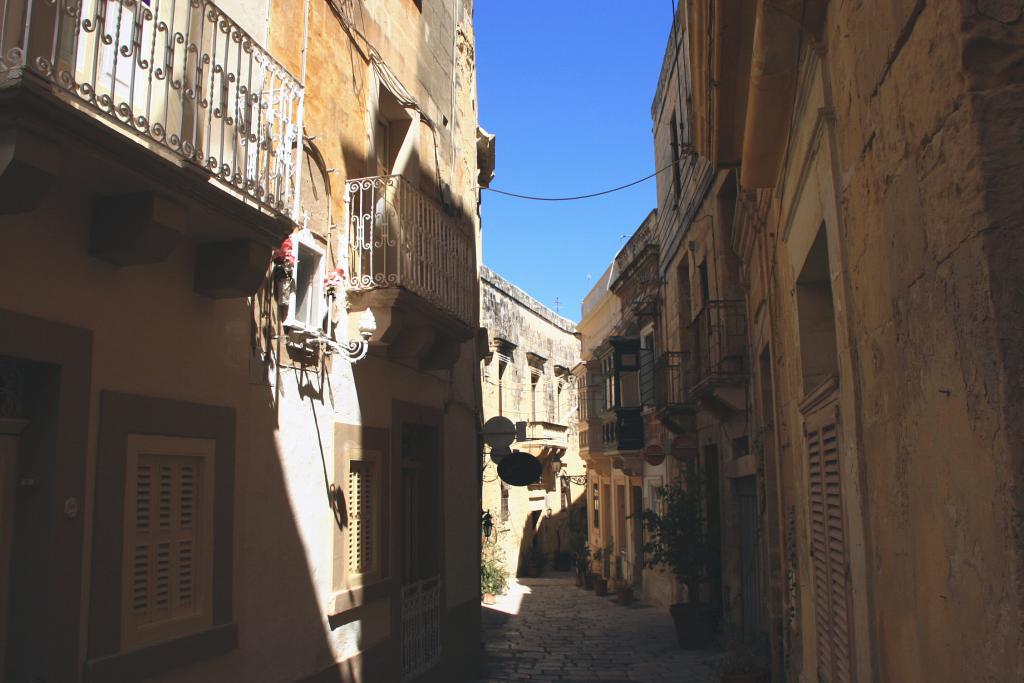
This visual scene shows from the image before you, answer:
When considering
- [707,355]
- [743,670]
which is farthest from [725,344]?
[743,670]

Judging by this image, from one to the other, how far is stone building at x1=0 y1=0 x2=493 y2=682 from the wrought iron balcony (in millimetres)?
4189

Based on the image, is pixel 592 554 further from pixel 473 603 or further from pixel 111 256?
pixel 111 256

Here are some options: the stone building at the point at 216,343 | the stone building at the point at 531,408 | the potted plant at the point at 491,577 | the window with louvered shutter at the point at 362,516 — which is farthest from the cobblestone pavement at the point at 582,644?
the stone building at the point at 531,408

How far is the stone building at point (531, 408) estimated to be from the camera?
76.2 ft

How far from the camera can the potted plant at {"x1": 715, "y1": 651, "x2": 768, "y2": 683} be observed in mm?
8594

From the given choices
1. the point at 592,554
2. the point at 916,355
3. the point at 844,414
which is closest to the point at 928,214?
the point at 916,355

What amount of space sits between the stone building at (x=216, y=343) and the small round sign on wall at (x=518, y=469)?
2.91 metres

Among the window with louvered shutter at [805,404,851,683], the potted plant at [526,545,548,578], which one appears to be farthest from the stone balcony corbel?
the potted plant at [526,545,548,578]

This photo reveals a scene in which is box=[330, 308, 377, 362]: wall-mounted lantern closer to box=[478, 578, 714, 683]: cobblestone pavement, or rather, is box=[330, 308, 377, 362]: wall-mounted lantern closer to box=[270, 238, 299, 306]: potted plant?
box=[270, 238, 299, 306]: potted plant

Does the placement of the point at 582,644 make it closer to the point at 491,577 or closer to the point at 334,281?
the point at 491,577

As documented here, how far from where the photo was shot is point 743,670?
28.5 feet

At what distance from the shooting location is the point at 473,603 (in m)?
10.2

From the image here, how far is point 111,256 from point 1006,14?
403 centimetres

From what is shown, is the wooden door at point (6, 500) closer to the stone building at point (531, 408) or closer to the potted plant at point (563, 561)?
the stone building at point (531, 408)
